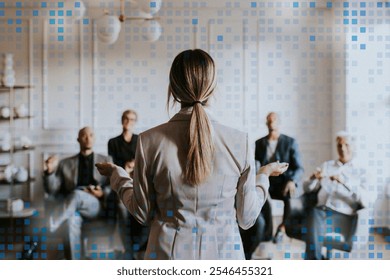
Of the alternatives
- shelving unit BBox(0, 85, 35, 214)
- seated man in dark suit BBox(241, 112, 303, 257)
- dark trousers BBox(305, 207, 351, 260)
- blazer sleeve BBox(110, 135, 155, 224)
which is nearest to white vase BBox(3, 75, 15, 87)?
shelving unit BBox(0, 85, 35, 214)

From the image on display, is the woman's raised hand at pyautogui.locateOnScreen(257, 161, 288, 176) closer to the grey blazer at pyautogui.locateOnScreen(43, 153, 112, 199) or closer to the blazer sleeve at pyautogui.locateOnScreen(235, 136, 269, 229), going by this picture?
the blazer sleeve at pyautogui.locateOnScreen(235, 136, 269, 229)

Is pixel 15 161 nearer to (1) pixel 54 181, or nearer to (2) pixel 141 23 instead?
(1) pixel 54 181

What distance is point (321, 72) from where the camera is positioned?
1739 millimetres

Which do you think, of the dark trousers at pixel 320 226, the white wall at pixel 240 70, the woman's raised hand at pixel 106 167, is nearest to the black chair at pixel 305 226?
the dark trousers at pixel 320 226

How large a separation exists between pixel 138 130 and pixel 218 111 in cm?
29

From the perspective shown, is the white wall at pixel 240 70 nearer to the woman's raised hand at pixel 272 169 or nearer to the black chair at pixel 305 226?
the black chair at pixel 305 226

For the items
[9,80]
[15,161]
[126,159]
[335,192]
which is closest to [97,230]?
[126,159]

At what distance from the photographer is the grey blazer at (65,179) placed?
6.01 feet

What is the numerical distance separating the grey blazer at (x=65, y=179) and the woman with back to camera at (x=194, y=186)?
2.73 feet

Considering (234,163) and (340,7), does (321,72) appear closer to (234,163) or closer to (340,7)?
(340,7)

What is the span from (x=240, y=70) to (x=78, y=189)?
26.9 inches
